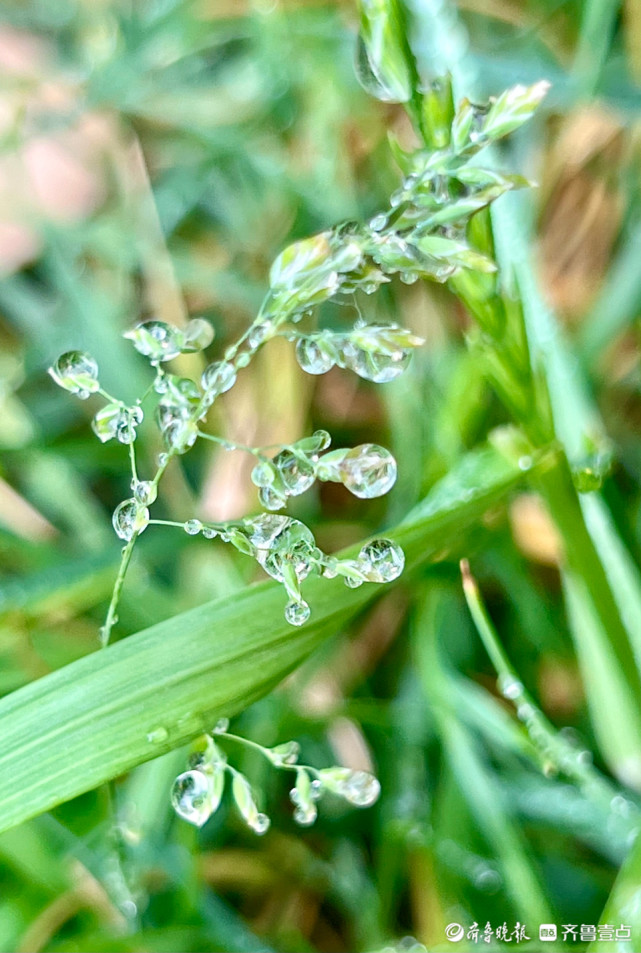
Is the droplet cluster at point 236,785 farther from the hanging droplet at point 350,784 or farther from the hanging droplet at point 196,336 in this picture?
the hanging droplet at point 196,336

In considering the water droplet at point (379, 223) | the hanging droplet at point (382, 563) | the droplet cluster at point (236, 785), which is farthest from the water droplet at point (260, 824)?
the water droplet at point (379, 223)

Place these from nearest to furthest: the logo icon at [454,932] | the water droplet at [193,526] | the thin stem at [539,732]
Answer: the water droplet at [193,526] < the thin stem at [539,732] < the logo icon at [454,932]

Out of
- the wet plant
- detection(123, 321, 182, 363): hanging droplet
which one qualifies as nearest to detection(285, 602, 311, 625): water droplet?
the wet plant

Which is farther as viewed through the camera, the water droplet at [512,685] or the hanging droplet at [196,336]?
the water droplet at [512,685]

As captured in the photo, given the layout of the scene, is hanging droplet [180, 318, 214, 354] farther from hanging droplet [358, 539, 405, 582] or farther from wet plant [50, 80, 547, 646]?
A: hanging droplet [358, 539, 405, 582]

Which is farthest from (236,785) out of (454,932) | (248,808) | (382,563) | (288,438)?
(288,438)

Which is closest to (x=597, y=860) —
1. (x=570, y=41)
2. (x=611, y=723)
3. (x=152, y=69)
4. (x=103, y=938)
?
(x=611, y=723)
